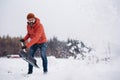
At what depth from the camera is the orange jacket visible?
8.14 m

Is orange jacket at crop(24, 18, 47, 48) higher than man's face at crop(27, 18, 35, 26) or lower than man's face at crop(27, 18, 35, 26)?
lower

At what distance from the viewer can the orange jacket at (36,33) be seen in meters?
8.14

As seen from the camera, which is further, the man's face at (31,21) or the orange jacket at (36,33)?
the man's face at (31,21)

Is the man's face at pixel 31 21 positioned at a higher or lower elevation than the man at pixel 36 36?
higher

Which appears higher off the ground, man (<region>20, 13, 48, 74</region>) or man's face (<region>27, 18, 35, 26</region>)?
man's face (<region>27, 18, 35, 26</region>)

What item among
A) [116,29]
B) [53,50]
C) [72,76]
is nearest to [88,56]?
[116,29]

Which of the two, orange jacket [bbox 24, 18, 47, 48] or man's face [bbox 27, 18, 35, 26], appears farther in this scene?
man's face [bbox 27, 18, 35, 26]

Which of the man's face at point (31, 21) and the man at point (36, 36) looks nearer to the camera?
the man at point (36, 36)

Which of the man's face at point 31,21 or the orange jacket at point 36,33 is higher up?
the man's face at point 31,21

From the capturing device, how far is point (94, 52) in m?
11.1

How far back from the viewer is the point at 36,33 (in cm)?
828

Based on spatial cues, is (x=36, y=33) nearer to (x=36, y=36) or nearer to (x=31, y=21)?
(x=36, y=36)

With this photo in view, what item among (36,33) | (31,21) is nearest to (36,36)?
(36,33)

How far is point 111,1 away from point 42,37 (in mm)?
3072
